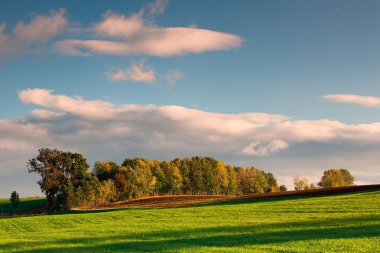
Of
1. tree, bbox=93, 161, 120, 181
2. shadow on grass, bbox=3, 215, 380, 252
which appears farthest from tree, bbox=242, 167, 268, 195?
shadow on grass, bbox=3, 215, 380, 252

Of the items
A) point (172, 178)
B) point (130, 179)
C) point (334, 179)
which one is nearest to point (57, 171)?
point (130, 179)

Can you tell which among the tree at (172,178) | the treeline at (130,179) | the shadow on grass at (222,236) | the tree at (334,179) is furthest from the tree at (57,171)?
the tree at (334,179)

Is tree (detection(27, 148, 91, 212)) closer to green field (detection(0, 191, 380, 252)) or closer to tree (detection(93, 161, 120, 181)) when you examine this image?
tree (detection(93, 161, 120, 181))

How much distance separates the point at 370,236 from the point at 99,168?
4906 inches

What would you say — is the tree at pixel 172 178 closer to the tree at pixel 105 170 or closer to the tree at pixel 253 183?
the tree at pixel 105 170

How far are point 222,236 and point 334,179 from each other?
5920 inches

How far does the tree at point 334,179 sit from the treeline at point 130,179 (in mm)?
20549

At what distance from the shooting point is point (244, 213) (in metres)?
53.6

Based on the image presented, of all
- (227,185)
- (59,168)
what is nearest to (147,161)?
(227,185)

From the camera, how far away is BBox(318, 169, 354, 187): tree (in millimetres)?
173250

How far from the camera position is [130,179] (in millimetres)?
140750

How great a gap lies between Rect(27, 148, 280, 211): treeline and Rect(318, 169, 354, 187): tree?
20.5 meters

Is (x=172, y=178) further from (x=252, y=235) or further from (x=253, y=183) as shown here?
(x=252, y=235)

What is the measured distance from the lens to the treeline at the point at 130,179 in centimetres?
11006
